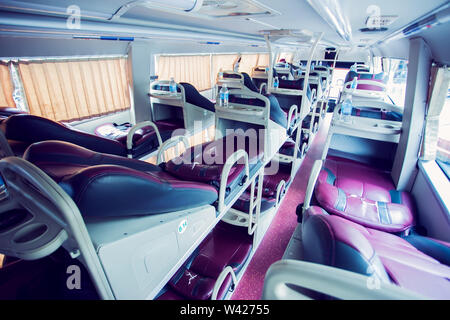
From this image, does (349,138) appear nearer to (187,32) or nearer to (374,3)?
(374,3)

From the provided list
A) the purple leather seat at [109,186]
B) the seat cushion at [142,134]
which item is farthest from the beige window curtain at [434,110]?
the seat cushion at [142,134]

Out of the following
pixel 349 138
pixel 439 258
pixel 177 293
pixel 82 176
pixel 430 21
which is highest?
pixel 430 21

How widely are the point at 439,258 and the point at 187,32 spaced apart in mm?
3762

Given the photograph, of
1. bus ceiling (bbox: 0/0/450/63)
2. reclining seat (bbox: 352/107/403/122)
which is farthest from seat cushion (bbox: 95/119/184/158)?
reclining seat (bbox: 352/107/403/122)

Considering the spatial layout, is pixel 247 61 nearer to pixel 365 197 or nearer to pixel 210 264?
pixel 365 197

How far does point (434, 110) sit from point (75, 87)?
5312 mm

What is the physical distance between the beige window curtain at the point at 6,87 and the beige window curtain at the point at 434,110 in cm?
547

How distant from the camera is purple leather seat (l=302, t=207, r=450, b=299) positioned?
94cm

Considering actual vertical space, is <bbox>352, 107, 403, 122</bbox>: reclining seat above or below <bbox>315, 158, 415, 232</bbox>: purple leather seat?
above

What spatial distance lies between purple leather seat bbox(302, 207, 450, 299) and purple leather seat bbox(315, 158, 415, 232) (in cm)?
29

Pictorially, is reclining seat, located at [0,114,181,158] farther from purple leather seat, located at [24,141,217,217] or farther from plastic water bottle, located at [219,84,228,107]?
plastic water bottle, located at [219,84,228,107]

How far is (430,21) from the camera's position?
1.92 m

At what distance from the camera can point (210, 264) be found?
222 centimetres

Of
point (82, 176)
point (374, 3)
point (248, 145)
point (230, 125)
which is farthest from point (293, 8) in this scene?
point (82, 176)
